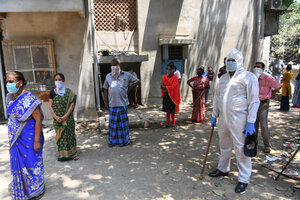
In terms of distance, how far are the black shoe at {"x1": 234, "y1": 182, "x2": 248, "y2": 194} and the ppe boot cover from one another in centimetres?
53

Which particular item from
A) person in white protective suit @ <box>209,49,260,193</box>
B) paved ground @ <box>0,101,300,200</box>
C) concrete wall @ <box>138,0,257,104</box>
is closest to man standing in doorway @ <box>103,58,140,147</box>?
paved ground @ <box>0,101,300,200</box>

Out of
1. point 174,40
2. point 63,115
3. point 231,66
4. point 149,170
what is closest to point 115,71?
point 63,115

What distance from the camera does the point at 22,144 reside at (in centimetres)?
307

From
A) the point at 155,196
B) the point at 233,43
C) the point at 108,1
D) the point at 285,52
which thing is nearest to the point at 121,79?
the point at 155,196

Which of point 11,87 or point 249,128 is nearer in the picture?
point 11,87

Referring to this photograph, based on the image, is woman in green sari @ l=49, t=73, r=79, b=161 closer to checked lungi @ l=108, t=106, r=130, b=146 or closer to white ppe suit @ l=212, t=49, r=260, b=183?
checked lungi @ l=108, t=106, r=130, b=146

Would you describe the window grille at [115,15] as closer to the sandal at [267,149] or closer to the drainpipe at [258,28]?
the drainpipe at [258,28]

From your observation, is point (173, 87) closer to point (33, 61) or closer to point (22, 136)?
point (22, 136)

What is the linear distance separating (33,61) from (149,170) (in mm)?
5181

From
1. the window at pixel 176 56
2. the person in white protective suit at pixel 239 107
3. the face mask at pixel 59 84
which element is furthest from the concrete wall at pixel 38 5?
the person in white protective suit at pixel 239 107

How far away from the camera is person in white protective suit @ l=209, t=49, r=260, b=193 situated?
10.2ft

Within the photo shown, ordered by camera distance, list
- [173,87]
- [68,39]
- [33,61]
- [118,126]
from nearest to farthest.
A: [118,126], [173,87], [33,61], [68,39]

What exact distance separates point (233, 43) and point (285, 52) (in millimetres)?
33017

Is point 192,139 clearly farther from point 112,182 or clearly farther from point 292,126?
point 292,126
